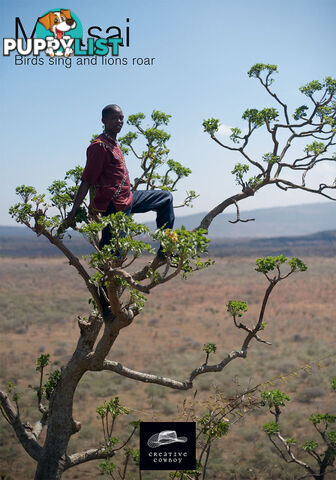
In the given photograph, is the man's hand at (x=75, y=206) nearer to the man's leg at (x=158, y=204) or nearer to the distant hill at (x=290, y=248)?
the man's leg at (x=158, y=204)

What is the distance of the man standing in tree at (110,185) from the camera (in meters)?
5.04

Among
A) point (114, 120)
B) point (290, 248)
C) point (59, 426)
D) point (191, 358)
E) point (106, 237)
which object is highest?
point (114, 120)

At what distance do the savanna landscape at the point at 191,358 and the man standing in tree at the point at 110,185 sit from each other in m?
2.02

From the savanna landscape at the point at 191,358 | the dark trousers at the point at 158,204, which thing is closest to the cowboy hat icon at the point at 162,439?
the savanna landscape at the point at 191,358

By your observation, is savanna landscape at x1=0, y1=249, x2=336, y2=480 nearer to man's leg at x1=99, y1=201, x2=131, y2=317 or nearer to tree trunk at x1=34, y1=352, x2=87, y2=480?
tree trunk at x1=34, y1=352, x2=87, y2=480

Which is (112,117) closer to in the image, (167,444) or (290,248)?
(167,444)

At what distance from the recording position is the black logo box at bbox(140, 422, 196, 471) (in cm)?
551

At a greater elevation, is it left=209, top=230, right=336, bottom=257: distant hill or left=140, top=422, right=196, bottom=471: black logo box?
left=140, top=422, right=196, bottom=471: black logo box

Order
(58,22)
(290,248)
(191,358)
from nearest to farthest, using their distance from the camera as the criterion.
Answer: (58,22) < (191,358) < (290,248)

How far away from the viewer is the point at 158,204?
17.8 ft

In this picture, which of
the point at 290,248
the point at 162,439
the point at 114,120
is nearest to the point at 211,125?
the point at 114,120

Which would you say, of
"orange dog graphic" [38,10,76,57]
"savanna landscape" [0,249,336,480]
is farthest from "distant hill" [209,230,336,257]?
"orange dog graphic" [38,10,76,57]

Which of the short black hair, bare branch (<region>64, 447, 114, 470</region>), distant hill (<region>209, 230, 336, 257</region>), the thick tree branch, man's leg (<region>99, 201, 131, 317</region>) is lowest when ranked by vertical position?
distant hill (<region>209, 230, 336, 257</region>)

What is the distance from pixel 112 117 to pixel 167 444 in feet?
12.3
